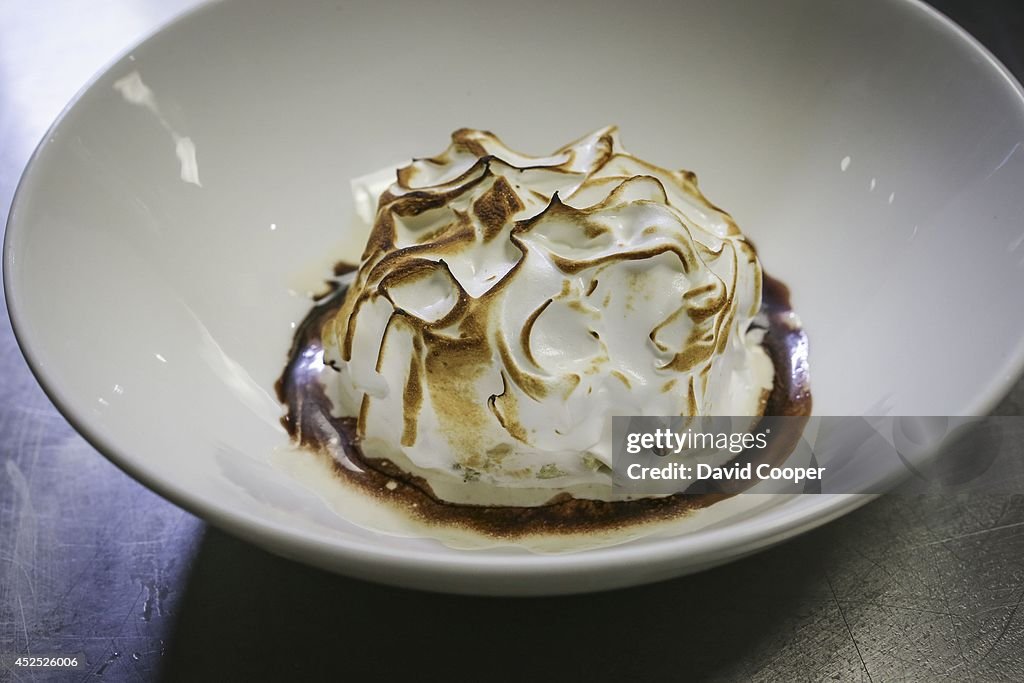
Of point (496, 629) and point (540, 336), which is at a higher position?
point (540, 336)

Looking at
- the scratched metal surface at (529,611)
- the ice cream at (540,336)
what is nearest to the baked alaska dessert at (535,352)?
the ice cream at (540,336)

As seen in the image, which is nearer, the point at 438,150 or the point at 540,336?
the point at 540,336

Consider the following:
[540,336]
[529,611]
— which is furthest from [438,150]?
[529,611]

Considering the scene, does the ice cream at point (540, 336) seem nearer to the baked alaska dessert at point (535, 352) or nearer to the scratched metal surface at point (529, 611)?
the baked alaska dessert at point (535, 352)

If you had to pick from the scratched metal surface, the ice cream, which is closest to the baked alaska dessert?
the ice cream

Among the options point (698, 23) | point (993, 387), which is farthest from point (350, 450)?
point (698, 23)

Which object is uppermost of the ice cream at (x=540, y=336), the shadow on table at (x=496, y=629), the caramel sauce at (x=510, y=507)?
the ice cream at (x=540, y=336)

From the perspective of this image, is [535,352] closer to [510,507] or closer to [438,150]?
[510,507]
